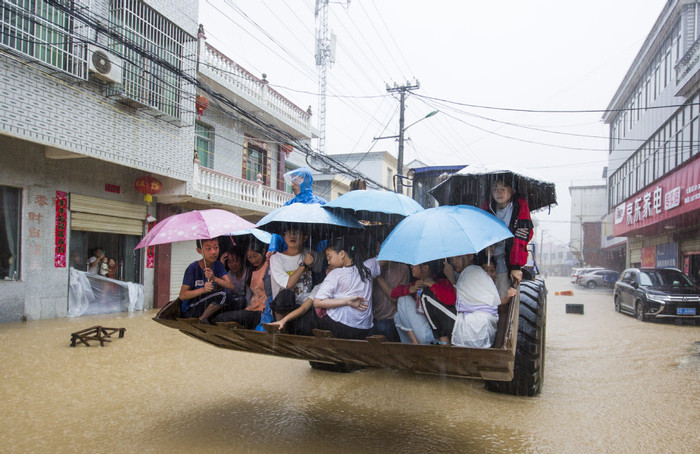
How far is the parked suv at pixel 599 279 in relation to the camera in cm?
3224

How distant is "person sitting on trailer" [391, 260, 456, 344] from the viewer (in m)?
3.54

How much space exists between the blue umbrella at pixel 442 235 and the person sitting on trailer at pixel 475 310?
1.27ft

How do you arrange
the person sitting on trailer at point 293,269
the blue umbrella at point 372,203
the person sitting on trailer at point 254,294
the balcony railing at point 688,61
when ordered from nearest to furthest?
the blue umbrella at point 372,203, the person sitting on trailer at point 293,269, the person sitting on trailer at point 254,294, the balcony railing at point 688,61

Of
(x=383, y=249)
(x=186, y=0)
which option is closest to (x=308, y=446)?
(x=383, y=249)

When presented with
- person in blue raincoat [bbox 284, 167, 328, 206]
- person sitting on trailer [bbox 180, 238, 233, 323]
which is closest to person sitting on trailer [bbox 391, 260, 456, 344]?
person in blue raincoat [bbox 284, 167, 328, 206]

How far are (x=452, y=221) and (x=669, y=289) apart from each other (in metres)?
12.3

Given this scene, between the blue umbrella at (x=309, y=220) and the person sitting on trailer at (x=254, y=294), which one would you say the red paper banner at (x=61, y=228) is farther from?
the blue umbrella at (x=309, y=220)

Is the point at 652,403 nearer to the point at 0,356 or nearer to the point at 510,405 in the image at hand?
the point at 510,405

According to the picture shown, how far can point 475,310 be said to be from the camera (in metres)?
3.32

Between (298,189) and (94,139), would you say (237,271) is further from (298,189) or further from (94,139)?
(94,139)

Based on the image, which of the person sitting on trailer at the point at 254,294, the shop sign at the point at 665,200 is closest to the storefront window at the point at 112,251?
the person sitting on trailer at the point at 254,294

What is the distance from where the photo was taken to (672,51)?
17906mm

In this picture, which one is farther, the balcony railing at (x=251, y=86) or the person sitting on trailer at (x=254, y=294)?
the balcony railing at (x=251, y=86)

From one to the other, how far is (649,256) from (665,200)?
326 inches
